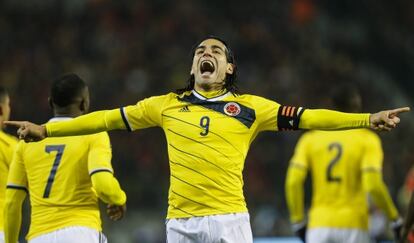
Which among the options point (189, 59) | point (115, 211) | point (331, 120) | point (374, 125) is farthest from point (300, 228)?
point (189, 59)

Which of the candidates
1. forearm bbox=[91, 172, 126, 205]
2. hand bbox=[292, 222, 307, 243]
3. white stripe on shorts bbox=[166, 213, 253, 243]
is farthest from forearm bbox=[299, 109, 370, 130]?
hand bbox=[292, 222, 307, 243]

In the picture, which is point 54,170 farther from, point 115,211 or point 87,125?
point 87,125

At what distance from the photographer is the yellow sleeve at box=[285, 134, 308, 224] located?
8.19m

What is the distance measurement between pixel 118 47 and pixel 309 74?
3.33 m

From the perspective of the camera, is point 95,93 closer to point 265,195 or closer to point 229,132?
point 265,195

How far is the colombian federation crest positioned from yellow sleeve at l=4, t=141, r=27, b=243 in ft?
4.57

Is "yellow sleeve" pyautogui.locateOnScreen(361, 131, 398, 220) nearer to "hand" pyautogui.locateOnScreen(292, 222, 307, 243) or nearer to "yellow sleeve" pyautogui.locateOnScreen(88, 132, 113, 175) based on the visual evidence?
"hand" pyautogui.locateOnScreen(292, 222, 307, 243)

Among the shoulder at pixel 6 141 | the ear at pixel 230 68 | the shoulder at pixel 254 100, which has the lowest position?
the shoulder at pixel 6 141

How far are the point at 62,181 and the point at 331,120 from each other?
1740 mm

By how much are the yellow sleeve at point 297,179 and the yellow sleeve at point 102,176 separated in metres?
2.37

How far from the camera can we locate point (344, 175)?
792 centimetres

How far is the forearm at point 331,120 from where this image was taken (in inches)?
218

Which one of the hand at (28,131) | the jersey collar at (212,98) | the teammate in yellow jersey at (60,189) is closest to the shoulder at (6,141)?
the teammate in yellow jersey at (60,189)

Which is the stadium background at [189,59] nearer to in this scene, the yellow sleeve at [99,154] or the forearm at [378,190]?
the forearm at [378,190]
